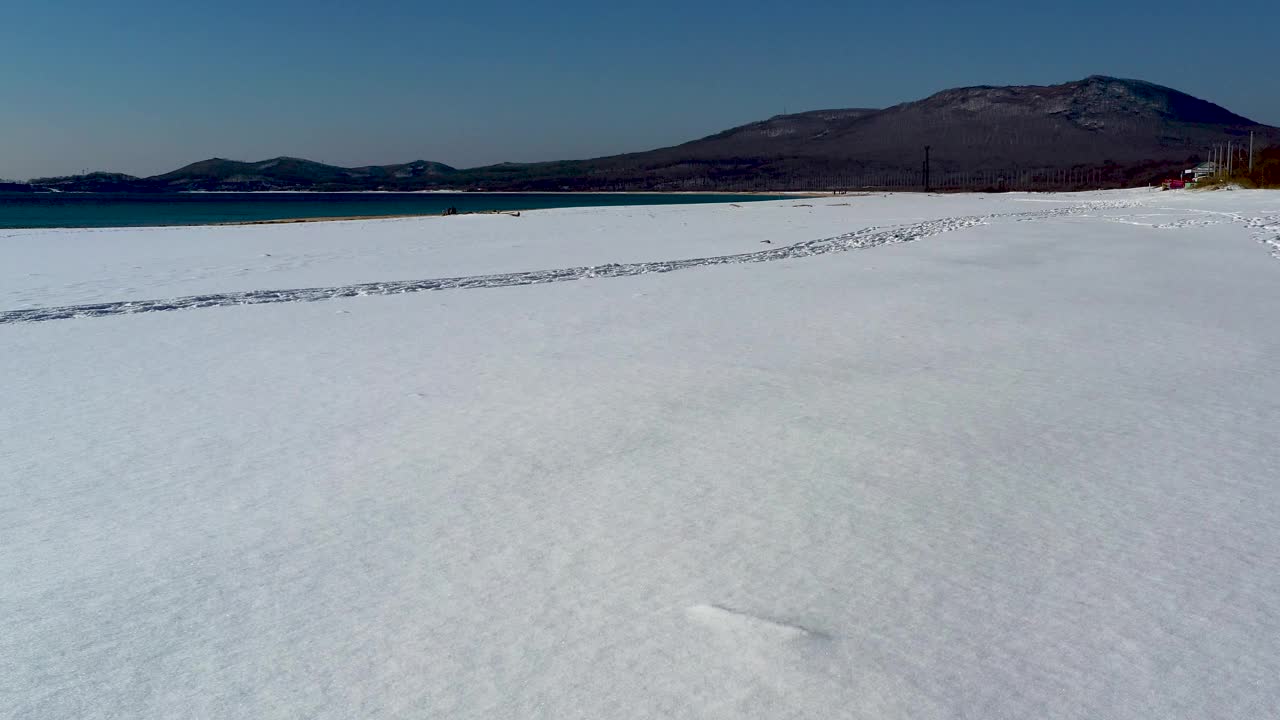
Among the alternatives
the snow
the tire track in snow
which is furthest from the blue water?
the snow

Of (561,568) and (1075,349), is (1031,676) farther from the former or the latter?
(1075,349)

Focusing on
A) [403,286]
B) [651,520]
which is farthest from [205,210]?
[651,520]

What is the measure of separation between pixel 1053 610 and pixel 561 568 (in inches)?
54.1

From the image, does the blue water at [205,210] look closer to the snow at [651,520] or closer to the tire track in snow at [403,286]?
the tire track in snow at [403,286]

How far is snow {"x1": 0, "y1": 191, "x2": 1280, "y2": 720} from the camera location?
2004mm

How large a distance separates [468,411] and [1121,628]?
305cm

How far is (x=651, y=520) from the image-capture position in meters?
2.88

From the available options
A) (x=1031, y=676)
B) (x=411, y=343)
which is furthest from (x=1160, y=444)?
(x=411, y=343)

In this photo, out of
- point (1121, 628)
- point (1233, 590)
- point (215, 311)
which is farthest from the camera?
point (215, 311)

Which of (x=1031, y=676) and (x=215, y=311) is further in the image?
(x=215, y=311)

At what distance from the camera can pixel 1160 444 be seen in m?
3.60

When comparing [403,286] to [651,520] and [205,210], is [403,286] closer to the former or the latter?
[651,520]

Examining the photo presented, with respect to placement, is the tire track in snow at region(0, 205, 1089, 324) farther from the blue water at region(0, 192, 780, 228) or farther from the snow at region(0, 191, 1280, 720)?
the blue water at region(0, 192, 780, 228)

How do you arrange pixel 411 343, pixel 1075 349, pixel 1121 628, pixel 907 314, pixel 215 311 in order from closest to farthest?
pixel 1121 628 → pixel 1075 349 → pixel 411 343 → pixel 907 314 → pixel 215 311
